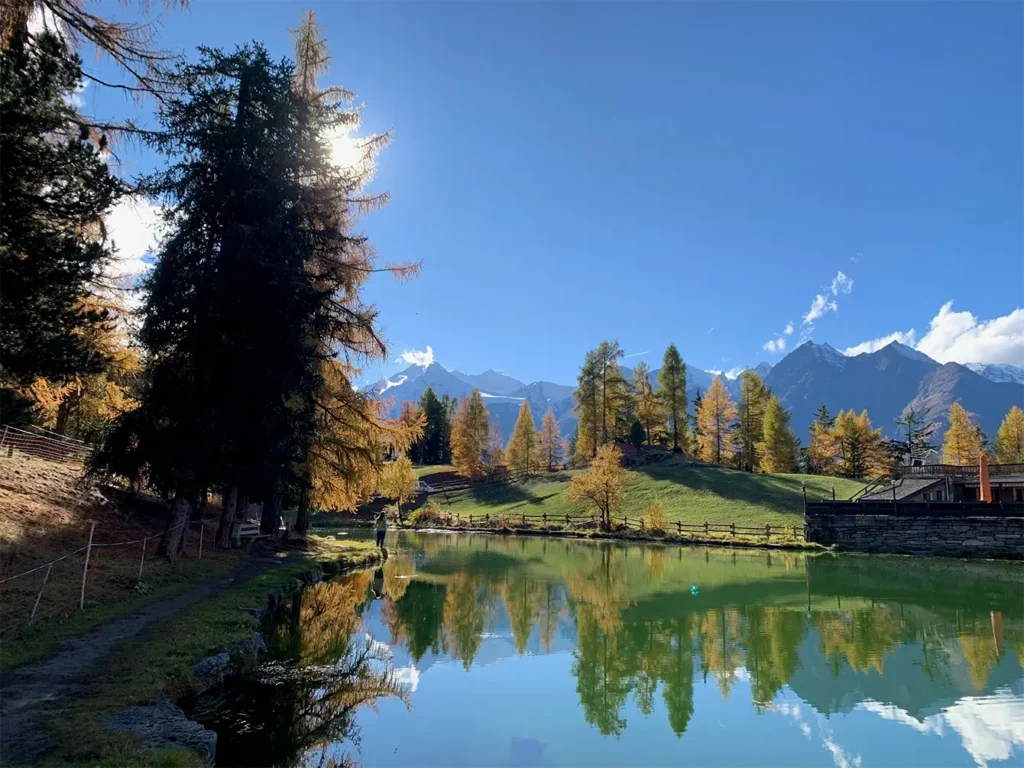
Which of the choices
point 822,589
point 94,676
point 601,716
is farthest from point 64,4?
point 822,589

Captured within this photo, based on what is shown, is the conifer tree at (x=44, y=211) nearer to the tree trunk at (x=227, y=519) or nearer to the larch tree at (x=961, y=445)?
the tree trunk at (x=227, y=519)

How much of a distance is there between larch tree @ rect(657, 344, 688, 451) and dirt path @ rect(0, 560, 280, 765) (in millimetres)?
67556

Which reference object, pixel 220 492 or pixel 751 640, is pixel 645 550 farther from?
pixel 220 492

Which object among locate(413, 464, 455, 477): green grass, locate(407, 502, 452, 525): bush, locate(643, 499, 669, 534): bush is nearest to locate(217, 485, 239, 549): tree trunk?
locate(643, 499, 669, 534): bush

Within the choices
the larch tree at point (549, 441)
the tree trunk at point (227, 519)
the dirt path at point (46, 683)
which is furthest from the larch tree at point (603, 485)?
the dirt path at point (46, 683)

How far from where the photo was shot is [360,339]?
814 inches

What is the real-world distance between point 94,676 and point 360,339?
13774 millimetres

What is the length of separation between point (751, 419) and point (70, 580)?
72113 mm

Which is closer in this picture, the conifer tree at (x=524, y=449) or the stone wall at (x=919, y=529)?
the stone wall at (x=919, y=529)

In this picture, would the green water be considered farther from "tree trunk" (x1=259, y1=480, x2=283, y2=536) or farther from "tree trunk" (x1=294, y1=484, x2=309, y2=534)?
"tree trunk" (x1=294, y1=484, x2=309, y2=534)

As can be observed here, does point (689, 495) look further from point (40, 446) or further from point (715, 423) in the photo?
point (40, 446)

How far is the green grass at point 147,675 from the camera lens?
19.1 ft

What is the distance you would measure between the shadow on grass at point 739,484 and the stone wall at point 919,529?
8993 mm

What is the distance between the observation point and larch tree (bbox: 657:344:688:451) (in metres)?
74.4
